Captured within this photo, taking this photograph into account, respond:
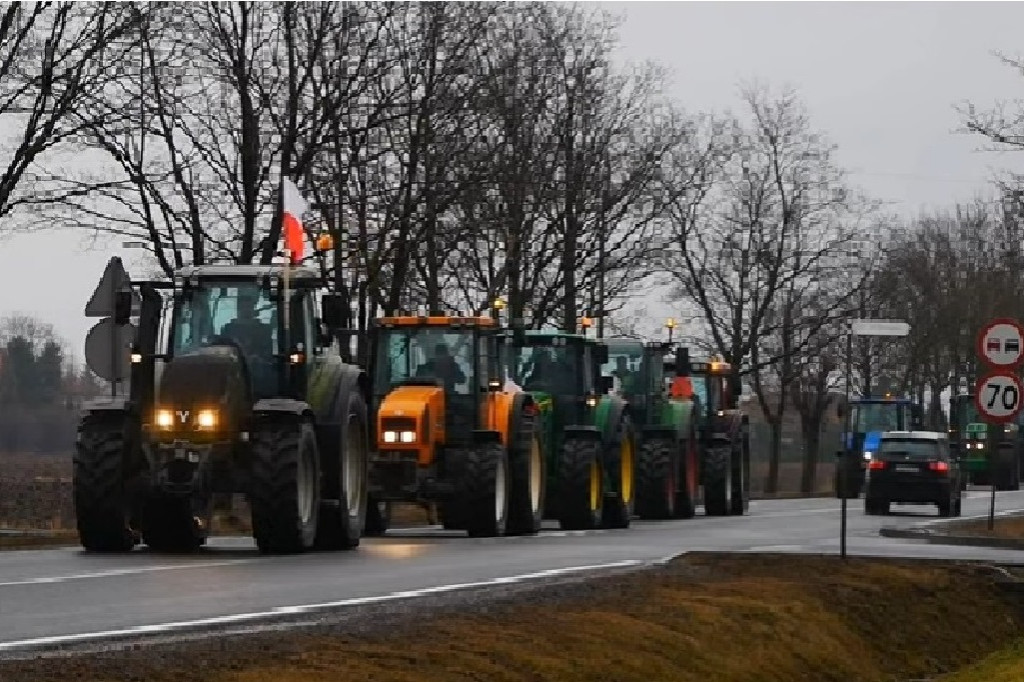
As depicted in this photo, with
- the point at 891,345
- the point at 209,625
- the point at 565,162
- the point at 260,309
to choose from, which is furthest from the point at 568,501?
the point at 891,345

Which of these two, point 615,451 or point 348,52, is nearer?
point 615,451

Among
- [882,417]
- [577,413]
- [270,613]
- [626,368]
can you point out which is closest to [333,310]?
[270,613]

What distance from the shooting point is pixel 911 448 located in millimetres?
43844

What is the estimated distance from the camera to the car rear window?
43625 millimetres

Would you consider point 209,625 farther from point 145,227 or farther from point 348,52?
point 348,52

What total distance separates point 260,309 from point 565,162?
34269 mm

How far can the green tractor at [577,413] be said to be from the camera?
31484 millimetres

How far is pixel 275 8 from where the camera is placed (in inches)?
1654

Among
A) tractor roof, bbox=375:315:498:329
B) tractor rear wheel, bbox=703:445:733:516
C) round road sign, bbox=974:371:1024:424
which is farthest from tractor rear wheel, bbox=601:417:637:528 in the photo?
Answer: round road sign, bbox=974:371:1024:424

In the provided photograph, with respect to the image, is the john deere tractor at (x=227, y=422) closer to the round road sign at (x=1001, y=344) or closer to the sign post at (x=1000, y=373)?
the sign post at (x=1000, y=373)

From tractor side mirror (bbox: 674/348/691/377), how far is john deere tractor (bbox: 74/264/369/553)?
48.7ft

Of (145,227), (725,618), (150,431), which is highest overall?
(145,227)

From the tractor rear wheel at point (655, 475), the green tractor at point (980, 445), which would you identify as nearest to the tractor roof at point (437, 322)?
the tractor rear wheel at point (655, 475)

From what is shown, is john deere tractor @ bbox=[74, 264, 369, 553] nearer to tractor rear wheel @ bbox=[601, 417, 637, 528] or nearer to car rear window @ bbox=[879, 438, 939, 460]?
tractor rear wheel @ bbox=[601, 417, 637, 528]
